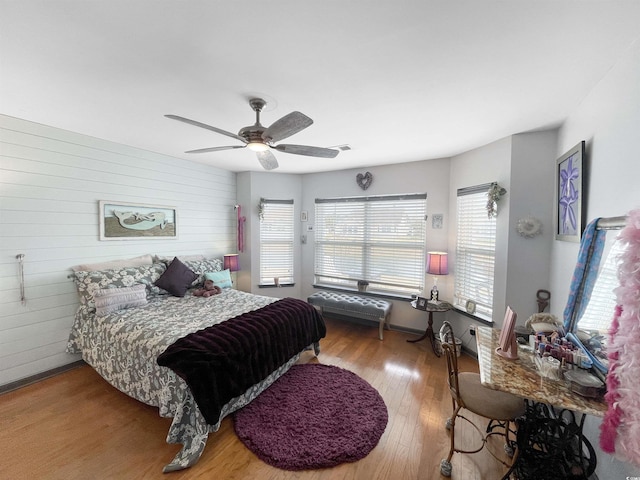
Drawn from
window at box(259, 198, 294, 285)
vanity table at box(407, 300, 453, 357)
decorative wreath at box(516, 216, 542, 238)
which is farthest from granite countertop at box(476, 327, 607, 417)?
window at box(259, 198, 294, 285)

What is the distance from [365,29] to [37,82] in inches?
92.5

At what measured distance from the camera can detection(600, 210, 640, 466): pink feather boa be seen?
3.26 ft

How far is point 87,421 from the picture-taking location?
2.09m

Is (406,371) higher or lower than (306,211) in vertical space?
lower

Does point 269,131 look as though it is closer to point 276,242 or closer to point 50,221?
point 50,221

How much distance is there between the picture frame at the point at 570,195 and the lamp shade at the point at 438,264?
1.22m

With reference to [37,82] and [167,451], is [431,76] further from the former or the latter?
[167,451]

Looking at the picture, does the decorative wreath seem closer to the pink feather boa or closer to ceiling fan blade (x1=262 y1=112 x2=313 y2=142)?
the pink feather boa

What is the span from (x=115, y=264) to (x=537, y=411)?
4.29m

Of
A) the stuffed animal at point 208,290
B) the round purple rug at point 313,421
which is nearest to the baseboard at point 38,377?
the stuffed animal at point 208,290

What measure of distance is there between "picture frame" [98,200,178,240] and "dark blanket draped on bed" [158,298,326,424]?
202 cm

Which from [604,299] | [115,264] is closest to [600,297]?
[604,299]

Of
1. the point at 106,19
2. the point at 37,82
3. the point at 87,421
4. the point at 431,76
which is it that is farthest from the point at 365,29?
the point at 87,421

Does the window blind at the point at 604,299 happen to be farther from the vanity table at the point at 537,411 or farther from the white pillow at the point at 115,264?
the white pillow at the point at 115,264
